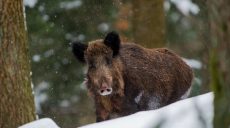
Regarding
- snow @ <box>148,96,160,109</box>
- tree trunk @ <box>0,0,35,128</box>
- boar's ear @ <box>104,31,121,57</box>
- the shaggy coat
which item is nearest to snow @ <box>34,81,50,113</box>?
the shaggy coat

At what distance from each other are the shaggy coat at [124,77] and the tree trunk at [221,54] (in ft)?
20.2

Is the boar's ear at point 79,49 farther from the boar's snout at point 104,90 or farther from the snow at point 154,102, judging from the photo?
the snow at point 154,102

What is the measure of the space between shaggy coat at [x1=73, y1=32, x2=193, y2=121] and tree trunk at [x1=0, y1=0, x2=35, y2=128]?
0.90 meters

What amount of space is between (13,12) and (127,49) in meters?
1.88

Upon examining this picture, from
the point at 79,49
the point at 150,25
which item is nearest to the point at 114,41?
the point at 79,49

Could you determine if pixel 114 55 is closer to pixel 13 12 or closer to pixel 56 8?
pixel 13 12

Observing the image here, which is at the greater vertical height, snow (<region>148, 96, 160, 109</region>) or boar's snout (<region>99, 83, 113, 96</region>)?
boar's snout (<region>99, 83, 113, 96</region>)

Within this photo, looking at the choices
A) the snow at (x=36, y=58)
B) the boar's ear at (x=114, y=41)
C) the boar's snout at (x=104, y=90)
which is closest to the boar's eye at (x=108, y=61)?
the boar's ear at (x=114, y=41)

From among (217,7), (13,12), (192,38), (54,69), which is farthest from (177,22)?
(217,7)

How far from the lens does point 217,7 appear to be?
5.91 ft

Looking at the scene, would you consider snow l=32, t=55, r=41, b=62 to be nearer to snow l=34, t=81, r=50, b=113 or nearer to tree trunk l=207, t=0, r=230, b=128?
snow l=34, t=81, r=50, b=113

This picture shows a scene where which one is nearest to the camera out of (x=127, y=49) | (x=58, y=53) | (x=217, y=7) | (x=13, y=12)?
(x=217, y=7)

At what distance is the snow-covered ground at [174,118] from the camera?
1898 millimetres

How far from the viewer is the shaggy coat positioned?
27.3ft
